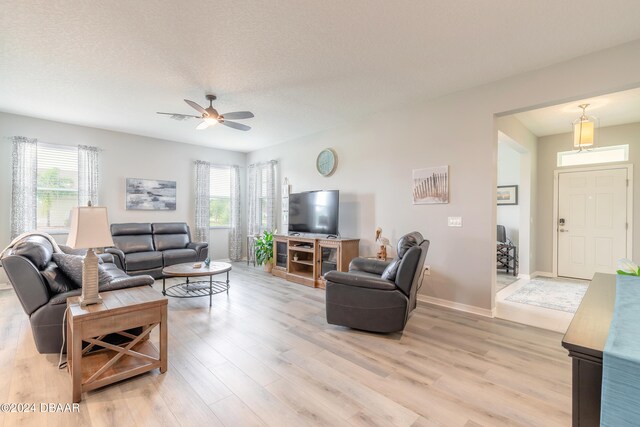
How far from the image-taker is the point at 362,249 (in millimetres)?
4754

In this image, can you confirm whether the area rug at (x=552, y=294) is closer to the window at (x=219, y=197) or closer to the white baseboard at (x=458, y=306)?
the white baseboard at (x=458, y=306)

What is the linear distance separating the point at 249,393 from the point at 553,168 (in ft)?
21.4

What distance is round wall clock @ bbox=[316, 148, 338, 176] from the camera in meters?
5.18

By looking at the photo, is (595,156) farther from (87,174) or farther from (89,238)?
(87,174)

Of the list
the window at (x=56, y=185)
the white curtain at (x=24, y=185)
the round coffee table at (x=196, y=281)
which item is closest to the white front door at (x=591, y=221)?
the round coffee table at (x=196, y=281)

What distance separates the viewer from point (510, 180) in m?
5.90

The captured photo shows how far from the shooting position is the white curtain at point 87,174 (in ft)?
16.8

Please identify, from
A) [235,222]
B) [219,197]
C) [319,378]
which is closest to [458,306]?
[319,378]

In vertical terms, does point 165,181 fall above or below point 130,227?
above

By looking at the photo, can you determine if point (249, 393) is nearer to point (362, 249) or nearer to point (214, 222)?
point (362, 249)

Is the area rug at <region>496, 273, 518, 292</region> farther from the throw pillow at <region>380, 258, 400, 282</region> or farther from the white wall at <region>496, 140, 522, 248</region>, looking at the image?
the throw pillow at <region>380, 258, 400, 282</region>

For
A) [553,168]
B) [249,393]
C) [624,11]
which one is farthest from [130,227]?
[553,168]

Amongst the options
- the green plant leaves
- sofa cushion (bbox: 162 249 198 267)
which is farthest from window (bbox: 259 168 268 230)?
sofa cushion (bbox: 162 249 198 267)

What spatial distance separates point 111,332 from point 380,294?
2.16 m
